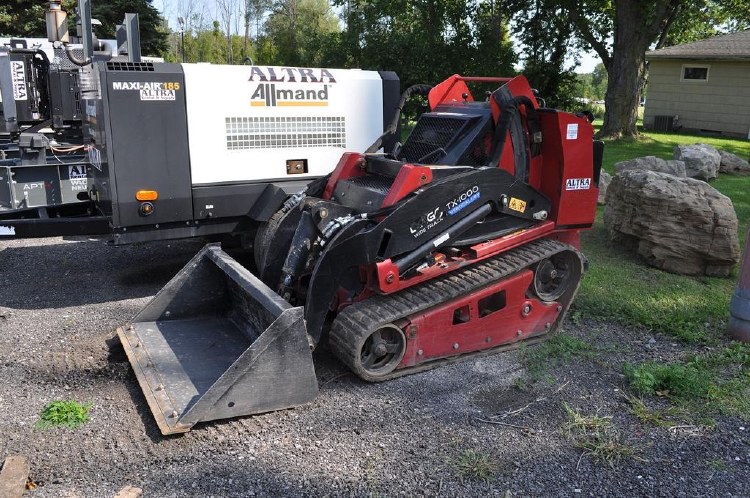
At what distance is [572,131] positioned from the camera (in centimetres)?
557

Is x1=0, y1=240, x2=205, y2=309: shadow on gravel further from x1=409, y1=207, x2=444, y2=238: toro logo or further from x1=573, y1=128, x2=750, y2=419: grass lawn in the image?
x1=573, y1=128, x2=750, y2=419: grass lawn

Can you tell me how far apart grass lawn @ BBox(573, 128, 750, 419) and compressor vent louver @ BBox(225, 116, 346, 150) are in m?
2.82

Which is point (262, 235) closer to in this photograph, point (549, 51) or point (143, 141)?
point (143, 141)

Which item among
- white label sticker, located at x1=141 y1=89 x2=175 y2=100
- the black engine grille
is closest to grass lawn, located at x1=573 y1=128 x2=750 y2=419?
the black engine grille

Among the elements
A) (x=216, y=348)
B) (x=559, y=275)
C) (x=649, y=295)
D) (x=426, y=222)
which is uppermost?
(x=426, y=222)

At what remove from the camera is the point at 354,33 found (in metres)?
24.3

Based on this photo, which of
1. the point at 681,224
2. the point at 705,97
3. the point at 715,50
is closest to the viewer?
the point at 681,224

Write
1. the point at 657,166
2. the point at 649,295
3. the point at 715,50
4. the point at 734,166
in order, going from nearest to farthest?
1. the point at 649,295
2. the point at 657,166
3. the point at 734,166
4. the point at 715,50

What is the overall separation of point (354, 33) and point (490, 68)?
4.86 m

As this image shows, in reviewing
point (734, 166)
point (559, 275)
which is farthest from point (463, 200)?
point (734, 166)

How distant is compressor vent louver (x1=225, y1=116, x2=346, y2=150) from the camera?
6324 mm

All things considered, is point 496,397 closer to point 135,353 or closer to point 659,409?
point 659,409

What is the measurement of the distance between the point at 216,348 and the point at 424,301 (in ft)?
4.86

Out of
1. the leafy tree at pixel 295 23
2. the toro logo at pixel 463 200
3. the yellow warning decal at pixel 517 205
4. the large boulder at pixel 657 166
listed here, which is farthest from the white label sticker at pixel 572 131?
the leafy tree at pixel 295 23
